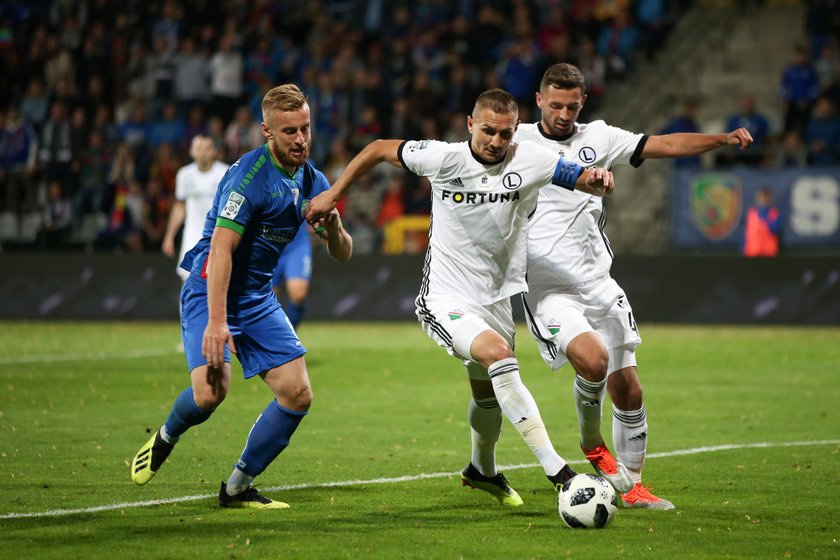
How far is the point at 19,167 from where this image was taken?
912 inches

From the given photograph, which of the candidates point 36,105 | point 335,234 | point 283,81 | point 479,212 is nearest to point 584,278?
point 479,212

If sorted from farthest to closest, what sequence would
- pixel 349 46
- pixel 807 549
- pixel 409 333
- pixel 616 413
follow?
pixel 349 46 → pixel 409 333 → pixel 616 413 → pixel 807 549

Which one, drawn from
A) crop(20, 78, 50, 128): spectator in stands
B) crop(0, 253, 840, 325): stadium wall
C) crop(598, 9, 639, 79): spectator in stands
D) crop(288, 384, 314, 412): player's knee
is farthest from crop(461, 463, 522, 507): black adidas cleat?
crop(20, 78, 50, 128): spectator in stands

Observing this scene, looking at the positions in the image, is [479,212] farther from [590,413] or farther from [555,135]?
[590,413]

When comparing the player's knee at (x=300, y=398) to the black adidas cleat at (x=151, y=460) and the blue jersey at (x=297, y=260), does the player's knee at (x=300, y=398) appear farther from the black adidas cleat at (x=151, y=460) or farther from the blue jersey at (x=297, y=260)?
the blue jersey at (x=297, y=260)

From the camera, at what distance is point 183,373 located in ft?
43.9

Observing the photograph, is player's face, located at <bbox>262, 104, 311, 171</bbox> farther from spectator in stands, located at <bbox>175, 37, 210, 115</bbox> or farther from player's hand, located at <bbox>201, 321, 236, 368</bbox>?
spectator in stands, located at <bbox>175, 37, 210, 115</bbox>

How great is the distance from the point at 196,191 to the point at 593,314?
25.9ft

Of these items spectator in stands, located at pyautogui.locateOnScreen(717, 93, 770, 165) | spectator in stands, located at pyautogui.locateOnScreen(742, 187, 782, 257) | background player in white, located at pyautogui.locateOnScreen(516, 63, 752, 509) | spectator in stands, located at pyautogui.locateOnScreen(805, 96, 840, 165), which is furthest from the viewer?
spectator in stands, located at pyautogui.locateOnScreen(717, 93, 770, 165)

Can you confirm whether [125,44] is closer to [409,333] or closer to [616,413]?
[409,333]

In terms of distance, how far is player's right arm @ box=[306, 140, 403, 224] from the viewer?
21.6 feet

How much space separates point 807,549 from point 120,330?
14.4m

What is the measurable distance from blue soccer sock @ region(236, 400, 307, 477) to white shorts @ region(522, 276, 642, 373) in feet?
4.88

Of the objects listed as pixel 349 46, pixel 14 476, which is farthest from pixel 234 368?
pixel 349 46
